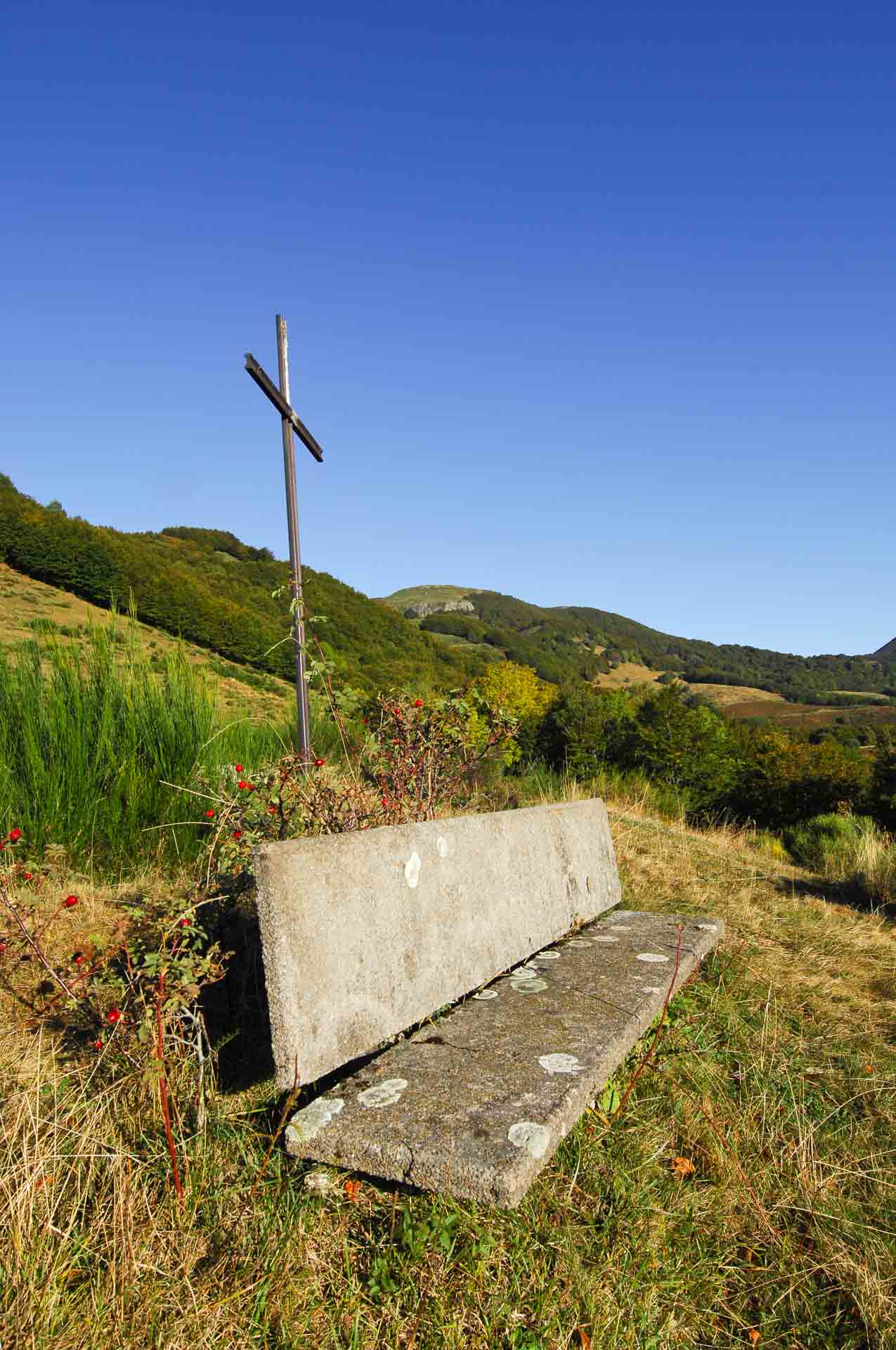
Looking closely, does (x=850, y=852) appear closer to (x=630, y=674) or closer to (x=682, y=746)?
(x=682, y=746)

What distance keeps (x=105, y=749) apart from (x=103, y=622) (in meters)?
1.01

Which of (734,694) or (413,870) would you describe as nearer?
(413,870)

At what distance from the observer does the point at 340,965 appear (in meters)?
2.07

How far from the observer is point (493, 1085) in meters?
1.98

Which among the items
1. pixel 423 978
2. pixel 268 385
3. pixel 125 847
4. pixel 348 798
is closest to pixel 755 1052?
pixel 423 978

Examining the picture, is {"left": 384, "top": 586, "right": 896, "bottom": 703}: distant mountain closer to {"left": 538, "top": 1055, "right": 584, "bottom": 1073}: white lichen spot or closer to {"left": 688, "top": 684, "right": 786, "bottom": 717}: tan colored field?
{"left": 688, "top": 684, "right": 786, "bottom": 717}: tan colored field

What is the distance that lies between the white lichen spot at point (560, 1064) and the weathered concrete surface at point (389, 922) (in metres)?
0.44

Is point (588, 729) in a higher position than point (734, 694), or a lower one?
lower

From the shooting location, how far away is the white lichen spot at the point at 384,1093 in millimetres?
1904

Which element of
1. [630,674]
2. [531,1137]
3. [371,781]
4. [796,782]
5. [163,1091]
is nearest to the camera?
[531,1137]

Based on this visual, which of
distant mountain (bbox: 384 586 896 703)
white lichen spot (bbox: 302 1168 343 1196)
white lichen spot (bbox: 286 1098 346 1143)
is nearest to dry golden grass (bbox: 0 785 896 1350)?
white lichen spot (bbox: 302 1168 343 1196)

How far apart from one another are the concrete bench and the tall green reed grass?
1.26 meters

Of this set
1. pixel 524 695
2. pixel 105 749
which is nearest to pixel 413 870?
pixel 105 749

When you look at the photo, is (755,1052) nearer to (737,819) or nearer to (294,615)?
(294,615)
